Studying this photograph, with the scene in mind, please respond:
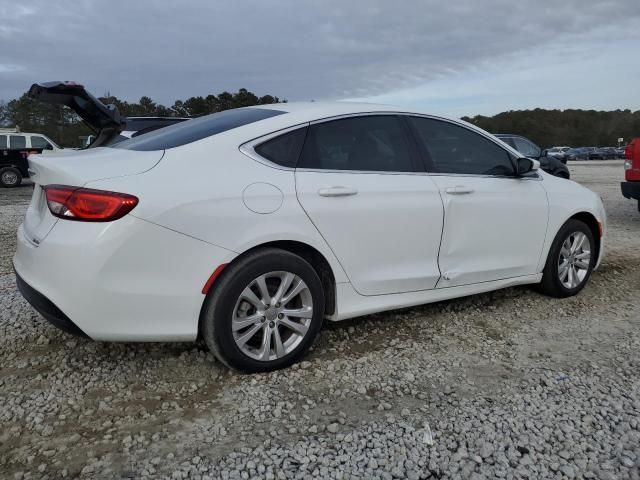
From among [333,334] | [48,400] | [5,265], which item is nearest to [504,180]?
[333,334]

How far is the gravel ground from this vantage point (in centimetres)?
215

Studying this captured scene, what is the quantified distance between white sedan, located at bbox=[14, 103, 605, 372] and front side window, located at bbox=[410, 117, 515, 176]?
0.4 inches

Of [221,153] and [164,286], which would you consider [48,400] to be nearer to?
[164,286]

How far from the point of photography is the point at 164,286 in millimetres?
2549

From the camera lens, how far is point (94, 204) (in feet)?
8.02

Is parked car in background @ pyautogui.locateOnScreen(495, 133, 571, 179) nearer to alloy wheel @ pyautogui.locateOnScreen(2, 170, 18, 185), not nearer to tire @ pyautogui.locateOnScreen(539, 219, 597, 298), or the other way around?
tire @ pyautogui.locateOnScreen(539, 219, 597, 298)

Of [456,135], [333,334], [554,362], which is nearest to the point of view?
[554,362]

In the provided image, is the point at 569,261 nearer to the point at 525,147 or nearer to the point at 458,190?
the point at 458,190

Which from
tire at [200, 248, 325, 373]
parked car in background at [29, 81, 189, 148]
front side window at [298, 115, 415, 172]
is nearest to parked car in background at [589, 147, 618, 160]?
parked car in background at [29, 81, 189, 148]

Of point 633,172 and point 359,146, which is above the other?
point 359,146

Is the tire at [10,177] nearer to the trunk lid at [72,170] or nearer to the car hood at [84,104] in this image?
the car hood at [84,104]

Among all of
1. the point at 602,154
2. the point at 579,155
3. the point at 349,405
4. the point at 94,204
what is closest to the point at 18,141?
the point at 94,204

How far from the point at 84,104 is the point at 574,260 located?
6.17 metres

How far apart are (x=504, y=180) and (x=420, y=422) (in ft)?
7.04
